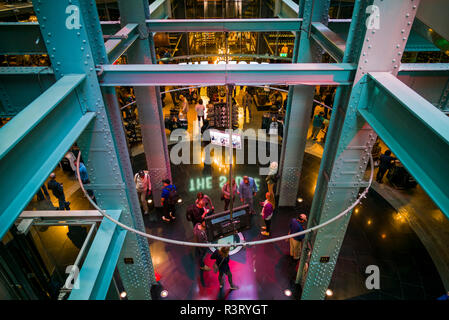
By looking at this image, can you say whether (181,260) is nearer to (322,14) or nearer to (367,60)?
(367,60)

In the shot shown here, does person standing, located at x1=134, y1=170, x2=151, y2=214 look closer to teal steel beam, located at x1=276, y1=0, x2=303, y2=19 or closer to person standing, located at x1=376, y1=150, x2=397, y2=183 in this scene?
teal steel beam, located at x1=276, y1=0, x2=303, y2=19

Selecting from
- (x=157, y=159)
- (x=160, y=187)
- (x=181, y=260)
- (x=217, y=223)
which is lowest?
(x=181, y=260)

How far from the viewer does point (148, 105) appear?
22.7 ft

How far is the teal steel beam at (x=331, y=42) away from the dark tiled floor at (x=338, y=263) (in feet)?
16.4

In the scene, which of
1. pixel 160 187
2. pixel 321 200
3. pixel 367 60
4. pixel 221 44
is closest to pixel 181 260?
pixel 160 187

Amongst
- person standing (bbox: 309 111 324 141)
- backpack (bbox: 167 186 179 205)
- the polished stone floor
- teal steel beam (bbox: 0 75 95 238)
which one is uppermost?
teal steel beam (bbox: 0 75 95 238)

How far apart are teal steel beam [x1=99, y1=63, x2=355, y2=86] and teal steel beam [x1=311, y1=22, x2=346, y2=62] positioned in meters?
0.60

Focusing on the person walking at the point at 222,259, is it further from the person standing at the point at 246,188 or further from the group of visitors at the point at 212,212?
the person standing at the point at 246,188

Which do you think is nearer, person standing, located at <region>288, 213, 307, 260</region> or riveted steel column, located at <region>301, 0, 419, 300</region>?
riveted steel column, located at <region>301, 0, 419, 300</region>

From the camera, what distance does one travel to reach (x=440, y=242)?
7.19 meters

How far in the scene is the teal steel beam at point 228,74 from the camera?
11.6 ft

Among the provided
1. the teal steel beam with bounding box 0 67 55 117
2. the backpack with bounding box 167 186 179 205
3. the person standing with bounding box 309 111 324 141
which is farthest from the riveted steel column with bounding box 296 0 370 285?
the person standing with bounding box 309 111 324 141

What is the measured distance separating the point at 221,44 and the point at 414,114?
53.0ft

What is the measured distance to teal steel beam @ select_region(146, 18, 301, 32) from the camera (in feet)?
20.0
